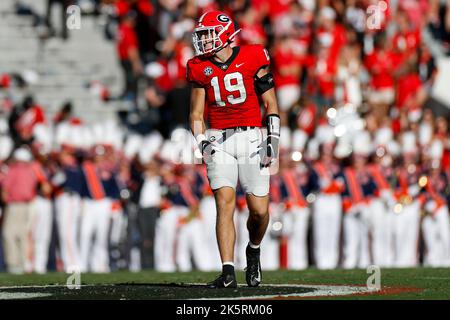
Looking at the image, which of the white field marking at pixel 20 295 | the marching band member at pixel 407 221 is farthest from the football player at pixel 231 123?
the marching band member at pixel 407 221

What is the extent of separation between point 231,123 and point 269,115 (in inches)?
12.6

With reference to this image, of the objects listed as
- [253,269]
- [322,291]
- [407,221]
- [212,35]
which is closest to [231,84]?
[212,35]

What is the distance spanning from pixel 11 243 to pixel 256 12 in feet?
20.9

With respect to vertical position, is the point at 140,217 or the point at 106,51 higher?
the point at 106,51

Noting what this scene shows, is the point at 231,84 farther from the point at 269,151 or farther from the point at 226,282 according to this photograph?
the point at 226,282

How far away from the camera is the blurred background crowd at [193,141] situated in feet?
64.7

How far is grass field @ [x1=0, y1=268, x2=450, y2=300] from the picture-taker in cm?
1010

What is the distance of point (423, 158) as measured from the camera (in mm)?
20453

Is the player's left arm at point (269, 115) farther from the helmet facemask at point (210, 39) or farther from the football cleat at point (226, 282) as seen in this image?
the football cleat at point (226, 282)

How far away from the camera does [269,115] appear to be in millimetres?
11078

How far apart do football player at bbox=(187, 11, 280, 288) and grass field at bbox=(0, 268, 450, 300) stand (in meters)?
0.60

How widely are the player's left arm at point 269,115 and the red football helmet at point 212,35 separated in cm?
41
